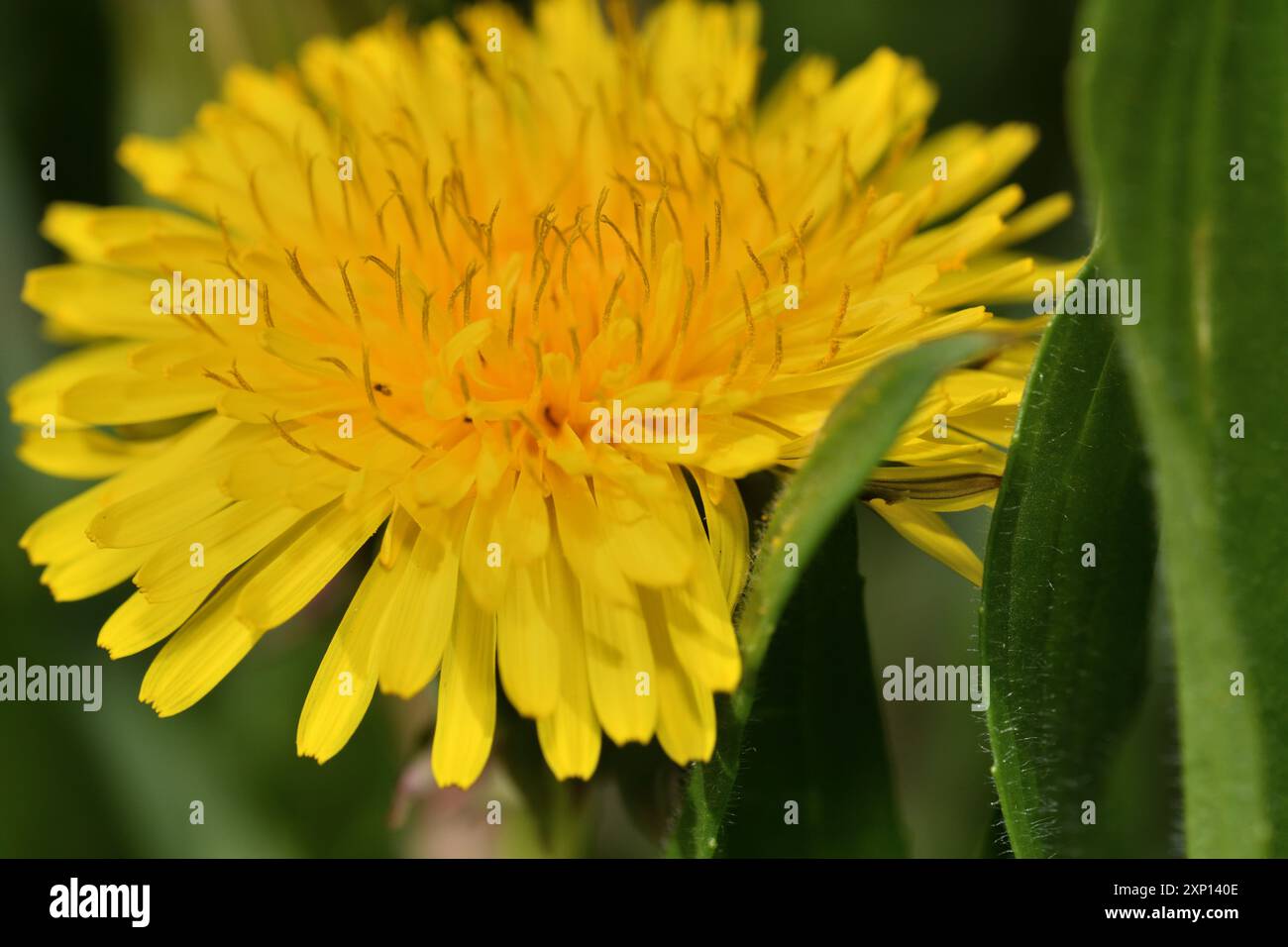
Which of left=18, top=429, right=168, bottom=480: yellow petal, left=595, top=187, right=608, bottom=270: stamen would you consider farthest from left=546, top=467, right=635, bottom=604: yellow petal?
left=18, top=429, right=168, bottom=480: yellow petal

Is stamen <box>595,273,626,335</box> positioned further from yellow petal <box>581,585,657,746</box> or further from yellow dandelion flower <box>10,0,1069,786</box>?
yellow petal <box>581,585,657,746</box>

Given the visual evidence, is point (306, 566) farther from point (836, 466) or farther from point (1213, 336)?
point (1213, 336)

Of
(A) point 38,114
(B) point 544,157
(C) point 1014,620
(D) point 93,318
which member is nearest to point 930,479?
(C) point 1014,620

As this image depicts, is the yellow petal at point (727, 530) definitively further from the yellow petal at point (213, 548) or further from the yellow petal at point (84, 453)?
the yellow petal at point (84, 453)
